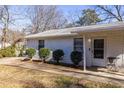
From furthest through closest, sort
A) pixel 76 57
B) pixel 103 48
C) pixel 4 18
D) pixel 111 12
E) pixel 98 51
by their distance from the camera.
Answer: pixel 111 12 → pixel 4 18 → pixel 76 57 → pixel 98 51 → pixel 103 48

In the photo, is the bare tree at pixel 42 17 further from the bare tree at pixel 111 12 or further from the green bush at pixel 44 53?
the green bush at pixel 44 53

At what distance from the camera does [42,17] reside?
42000 millimetres

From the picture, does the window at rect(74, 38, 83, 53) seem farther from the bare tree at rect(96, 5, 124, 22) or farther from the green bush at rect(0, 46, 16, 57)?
the bare tree at rect(96, 5, 124, 22)

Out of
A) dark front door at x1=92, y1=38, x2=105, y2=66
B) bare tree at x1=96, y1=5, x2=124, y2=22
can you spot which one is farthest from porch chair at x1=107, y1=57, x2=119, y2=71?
bare tree at x1=96, y1=5, x2=124, y2=22

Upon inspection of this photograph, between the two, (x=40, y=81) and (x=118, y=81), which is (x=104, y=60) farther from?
(x=40, y=81)

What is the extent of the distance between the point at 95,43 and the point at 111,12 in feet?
72.3

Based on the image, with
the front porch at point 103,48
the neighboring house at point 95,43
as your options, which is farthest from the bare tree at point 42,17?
the front porch at point 103,48

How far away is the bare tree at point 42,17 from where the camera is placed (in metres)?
41.6

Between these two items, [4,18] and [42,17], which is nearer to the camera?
[4,18]

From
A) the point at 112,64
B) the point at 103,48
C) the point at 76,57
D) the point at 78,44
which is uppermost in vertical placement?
the point at 78,44

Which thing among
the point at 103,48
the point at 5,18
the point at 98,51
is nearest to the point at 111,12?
the point at 5,18

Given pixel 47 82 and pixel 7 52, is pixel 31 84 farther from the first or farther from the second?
pixel 7 52

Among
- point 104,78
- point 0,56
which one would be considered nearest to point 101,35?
point 104,78

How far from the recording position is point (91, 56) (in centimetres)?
1586
